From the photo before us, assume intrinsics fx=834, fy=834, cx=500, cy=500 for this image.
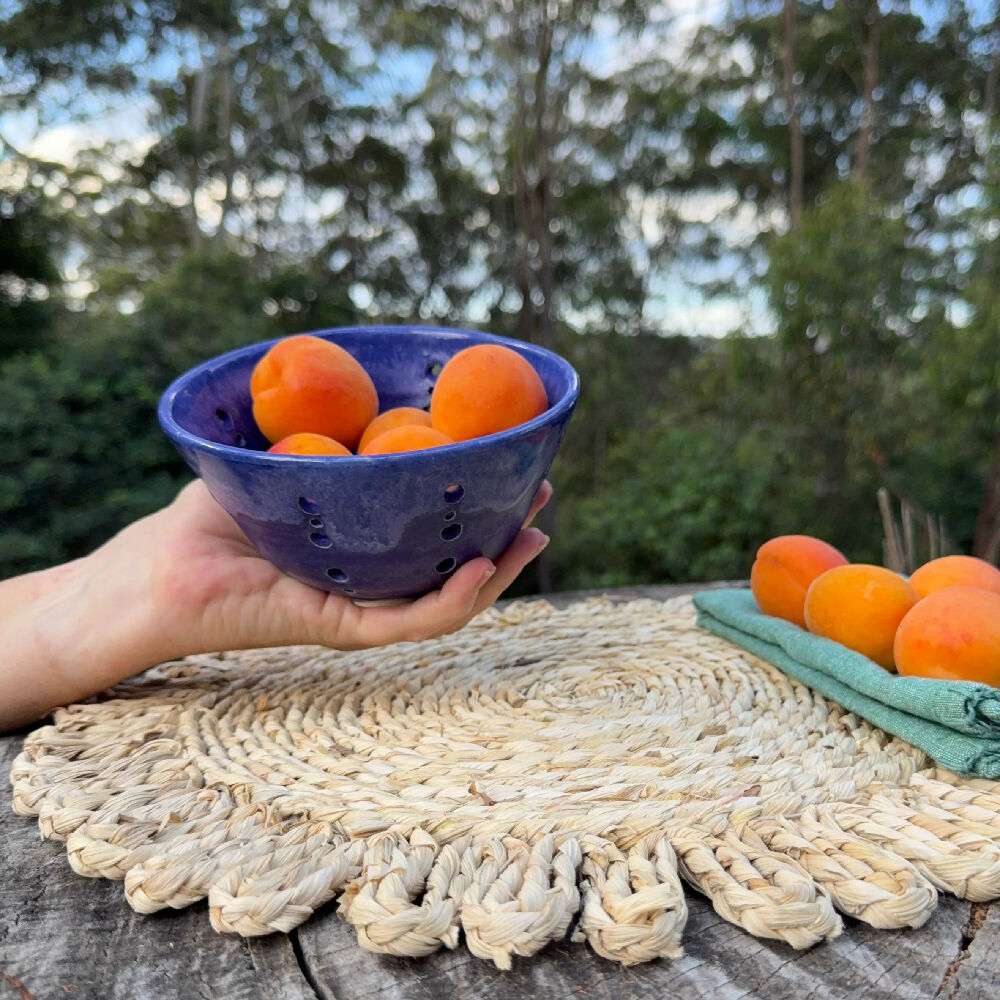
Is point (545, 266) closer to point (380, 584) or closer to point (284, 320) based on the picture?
point (284, 320)

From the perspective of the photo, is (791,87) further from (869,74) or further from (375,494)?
(375,494)

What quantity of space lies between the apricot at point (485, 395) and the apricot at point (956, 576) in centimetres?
46

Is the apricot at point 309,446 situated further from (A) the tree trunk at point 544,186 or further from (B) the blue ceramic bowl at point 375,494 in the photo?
(A) the tree trunk at point 544,186

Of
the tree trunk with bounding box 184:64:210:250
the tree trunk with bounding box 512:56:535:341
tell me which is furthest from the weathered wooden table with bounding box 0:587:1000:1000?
the tree trunk with bounding box 184:64:210:250

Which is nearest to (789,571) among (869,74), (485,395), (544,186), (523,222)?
(485,395)

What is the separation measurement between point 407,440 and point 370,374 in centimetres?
29

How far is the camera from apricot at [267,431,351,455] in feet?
2.49

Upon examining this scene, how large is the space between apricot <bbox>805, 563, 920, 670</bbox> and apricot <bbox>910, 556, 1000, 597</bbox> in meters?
0.02

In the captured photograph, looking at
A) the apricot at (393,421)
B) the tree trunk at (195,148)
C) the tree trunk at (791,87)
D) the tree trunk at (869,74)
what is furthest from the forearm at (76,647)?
the tree trunk at (195,148)

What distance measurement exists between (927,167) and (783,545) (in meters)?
7.32

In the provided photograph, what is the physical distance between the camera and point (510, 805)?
1.99 feet

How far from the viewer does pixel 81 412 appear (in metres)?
3.67

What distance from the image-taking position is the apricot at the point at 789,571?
0.98 metres

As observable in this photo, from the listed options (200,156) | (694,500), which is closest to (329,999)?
(694,500)
